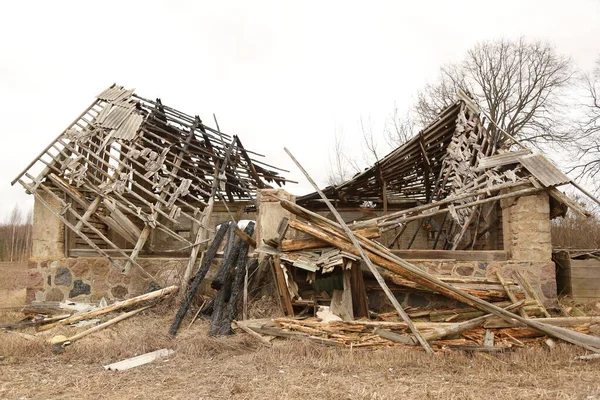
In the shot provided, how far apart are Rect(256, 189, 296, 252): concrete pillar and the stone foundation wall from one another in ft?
6.16

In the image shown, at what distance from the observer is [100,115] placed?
31.5ft

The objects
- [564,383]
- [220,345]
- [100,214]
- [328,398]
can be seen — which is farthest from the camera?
[100,214]

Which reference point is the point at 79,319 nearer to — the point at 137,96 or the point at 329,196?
the point at 137,96

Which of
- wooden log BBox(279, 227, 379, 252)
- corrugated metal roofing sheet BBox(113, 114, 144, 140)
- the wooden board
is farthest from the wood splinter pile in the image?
corrugated metal roofing sheet BBox(113, 114, 144, 140)

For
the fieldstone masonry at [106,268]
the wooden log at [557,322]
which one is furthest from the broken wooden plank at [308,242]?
the wooden log at [557,322]

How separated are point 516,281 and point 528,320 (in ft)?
6.31

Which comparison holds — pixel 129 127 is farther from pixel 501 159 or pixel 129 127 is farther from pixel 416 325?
pixel 501 159

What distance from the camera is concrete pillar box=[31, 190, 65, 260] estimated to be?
8.88 meters

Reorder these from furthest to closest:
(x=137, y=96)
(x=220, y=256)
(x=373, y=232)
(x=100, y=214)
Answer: (x=137, y=96), (x=100, y=214), (x=220, y=256), (x=373, y=232)

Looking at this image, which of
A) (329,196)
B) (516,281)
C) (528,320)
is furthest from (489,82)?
(528,320)

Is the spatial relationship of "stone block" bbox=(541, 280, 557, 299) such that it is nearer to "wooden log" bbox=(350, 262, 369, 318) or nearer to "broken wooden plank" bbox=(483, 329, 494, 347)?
"broken wooden plank" bbox=(483, 329, 494, 347)

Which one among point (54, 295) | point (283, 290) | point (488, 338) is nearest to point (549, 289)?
point (488, 338)

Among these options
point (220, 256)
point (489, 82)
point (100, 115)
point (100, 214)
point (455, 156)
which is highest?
point (489, 82)

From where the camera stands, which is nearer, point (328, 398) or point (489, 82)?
point (328, 398)
